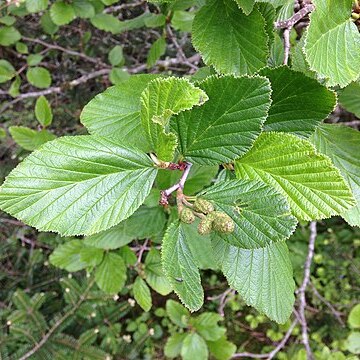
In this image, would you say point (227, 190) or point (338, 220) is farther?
point (338, 220)

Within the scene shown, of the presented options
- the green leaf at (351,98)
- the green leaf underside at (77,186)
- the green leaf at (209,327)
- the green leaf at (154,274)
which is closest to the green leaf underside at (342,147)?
the green leaf at (351,98)

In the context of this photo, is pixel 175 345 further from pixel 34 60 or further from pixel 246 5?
pixel 246 5

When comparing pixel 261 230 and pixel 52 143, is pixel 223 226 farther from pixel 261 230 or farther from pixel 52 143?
pixel 52 143

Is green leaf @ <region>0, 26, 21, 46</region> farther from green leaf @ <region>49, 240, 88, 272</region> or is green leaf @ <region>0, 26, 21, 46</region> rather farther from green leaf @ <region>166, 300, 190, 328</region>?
green leaf @ <region>166, 300, 190, 328</region>

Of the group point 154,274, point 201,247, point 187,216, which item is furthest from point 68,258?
point 187,216

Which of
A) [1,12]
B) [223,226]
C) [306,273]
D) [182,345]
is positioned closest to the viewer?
[223,226]

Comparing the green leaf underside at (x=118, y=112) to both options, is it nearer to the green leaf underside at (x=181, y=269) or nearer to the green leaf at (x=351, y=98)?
the green leaf underside at (x=181, y=269)

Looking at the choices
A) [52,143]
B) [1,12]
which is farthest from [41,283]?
[52,143]
